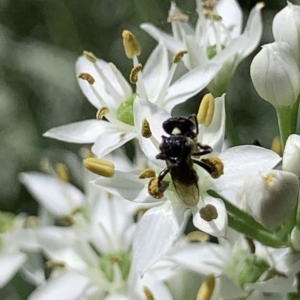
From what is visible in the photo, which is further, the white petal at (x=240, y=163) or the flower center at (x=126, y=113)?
the flower center at (x=126, y=113)

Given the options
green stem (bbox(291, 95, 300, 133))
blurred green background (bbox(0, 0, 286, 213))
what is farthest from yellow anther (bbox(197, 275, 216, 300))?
blurred green background (bbox(0, 0, 286, 213))

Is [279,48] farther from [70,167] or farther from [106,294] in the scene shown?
[70,167]

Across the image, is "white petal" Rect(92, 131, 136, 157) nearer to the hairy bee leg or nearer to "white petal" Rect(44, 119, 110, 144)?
"white petal" Rect(44, 119, 110, 144)

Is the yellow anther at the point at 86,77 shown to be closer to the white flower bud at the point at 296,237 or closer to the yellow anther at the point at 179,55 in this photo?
the yellow anther at the point at 179,55

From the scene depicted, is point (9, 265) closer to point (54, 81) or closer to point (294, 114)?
point (294, 114)

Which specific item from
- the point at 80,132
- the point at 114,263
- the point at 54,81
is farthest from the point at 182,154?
the point at 54,81

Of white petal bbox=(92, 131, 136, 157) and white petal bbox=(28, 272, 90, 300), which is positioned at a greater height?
white petal bbox=(92, 131, 136, 157)

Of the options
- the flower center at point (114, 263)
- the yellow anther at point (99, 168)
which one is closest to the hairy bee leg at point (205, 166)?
the yellow anther at point (99, 168)
